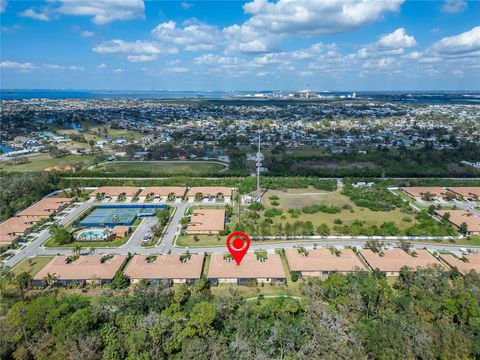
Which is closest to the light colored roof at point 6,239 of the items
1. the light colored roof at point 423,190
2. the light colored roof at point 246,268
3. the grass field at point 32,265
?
the grass field at point 32,265

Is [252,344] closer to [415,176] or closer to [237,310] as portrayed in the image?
[237,310]

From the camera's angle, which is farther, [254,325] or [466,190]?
[466,190]

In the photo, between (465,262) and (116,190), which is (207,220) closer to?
(116,190)

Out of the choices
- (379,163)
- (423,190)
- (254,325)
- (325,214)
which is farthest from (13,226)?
(379,163)

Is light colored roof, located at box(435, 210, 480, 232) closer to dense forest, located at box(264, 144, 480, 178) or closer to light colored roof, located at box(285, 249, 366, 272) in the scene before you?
light colored roof, located at box(285, 249, 366, 272)

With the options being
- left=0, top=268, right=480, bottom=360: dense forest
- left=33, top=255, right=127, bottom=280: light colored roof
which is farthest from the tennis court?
left=0, top=268, right=480, bottom=360: dense forest

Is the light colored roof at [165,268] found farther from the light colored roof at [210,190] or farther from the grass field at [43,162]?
the grass field at [43,162]
